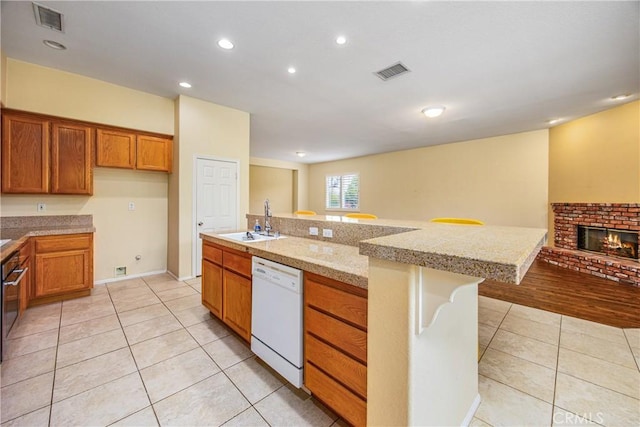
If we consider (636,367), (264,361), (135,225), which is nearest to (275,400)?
(264,361)

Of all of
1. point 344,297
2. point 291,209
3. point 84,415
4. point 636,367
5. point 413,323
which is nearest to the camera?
point 413,323

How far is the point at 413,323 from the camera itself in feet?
3.04

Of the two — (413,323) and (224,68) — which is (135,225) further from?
(413,323)

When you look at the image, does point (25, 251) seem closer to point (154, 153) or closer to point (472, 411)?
point (154, 153)

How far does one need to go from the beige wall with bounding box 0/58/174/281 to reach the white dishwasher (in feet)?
9.91

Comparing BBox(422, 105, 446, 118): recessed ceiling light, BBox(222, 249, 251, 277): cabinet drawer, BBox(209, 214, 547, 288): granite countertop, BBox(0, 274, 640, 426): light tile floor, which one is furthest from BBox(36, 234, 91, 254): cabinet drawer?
BBox(422, 105, 446, 118): recessed ceiling light

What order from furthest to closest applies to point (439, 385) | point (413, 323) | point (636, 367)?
point (636, 367) < point (439, 385) < point (413, 323)

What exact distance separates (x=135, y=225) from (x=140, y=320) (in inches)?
73.2

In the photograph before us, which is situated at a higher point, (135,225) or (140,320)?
(135,225)

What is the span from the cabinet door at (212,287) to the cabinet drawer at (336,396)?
1.21m

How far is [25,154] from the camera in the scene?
2986 millimetres

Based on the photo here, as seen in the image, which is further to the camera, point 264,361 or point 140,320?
point 140,320

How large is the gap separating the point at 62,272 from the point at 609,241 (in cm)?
789

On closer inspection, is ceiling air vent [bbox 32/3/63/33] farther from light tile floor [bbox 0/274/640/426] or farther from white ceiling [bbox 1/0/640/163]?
light tile floor [bbox 0/274/640/426]
